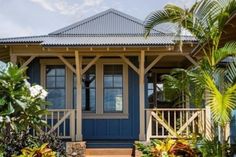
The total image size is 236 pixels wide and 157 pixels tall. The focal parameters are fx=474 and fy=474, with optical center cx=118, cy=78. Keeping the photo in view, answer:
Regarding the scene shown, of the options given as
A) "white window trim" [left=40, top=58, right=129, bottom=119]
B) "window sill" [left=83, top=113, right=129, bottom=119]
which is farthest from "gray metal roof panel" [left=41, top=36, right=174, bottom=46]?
"window sill" [left=83, top=113, right=129, bottom=119]

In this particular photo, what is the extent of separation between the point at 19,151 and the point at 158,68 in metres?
6.93

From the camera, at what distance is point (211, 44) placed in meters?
9.91

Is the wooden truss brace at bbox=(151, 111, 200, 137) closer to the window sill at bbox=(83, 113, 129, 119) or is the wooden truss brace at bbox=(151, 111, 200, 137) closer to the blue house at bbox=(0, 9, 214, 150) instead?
the blue house at bbox=(0, 9, 214, 150)

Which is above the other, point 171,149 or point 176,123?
point 176,123

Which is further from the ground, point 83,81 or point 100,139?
point 83,81

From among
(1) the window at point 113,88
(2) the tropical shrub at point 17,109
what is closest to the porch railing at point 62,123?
(2) the tropical shrub at point 17,109

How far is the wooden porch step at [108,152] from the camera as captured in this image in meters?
14.3

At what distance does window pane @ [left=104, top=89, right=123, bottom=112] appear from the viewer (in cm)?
1593

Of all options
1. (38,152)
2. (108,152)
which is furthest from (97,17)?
(38,152)

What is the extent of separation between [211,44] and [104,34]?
21.1 feet

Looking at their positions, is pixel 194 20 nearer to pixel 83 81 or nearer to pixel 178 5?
pixel 178 5

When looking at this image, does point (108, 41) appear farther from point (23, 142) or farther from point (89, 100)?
point (23, 142)

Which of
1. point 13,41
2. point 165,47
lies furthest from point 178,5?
point 13,41

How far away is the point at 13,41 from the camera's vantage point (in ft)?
48.5
